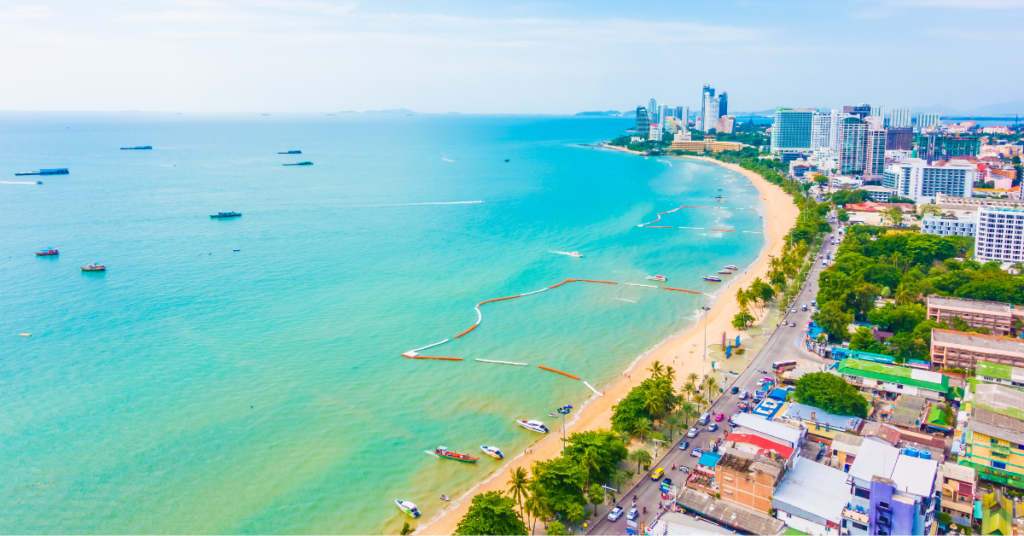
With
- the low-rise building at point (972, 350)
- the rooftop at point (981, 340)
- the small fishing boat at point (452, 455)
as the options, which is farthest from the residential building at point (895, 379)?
the small fishing boat at point (452, 455)

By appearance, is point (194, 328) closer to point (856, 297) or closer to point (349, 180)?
point (856, 297)

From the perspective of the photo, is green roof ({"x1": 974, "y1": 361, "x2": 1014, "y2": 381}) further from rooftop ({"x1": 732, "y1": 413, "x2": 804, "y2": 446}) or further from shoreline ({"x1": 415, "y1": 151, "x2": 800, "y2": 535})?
rooftop ({"x1": 732, "y1": 413, "x2": 804, "y2": 446})

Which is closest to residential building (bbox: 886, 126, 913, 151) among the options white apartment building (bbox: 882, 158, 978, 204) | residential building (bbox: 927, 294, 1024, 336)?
white apartment building (bbox: 882, 158, 978, 204)

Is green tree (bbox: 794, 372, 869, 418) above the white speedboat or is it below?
above

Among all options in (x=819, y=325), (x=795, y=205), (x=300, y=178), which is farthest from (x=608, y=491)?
(x=300, y=178)

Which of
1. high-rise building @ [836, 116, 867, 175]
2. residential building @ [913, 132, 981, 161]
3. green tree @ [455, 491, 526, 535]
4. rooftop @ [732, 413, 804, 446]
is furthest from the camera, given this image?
residential building @ [913, 132, 981, 161]
